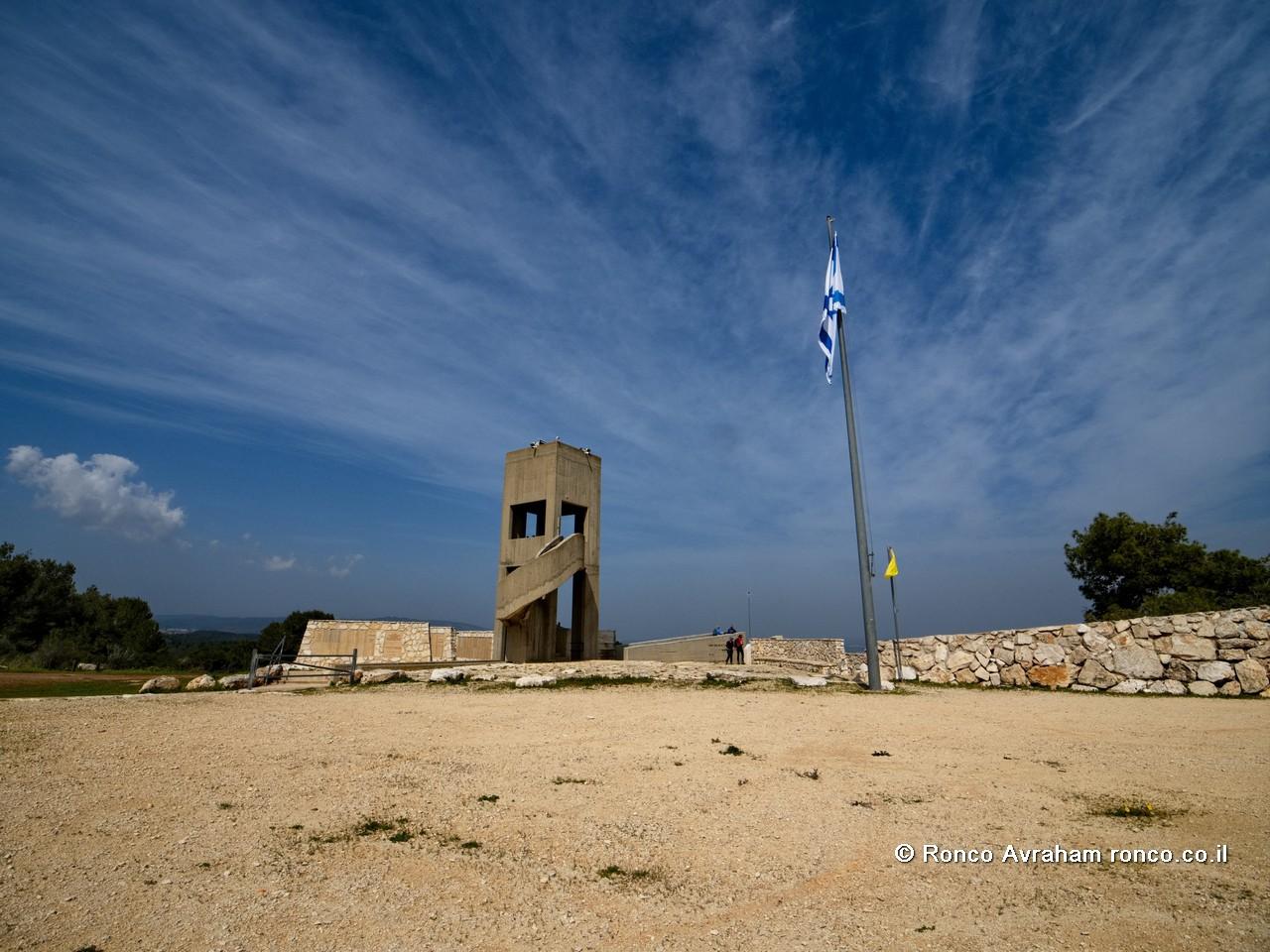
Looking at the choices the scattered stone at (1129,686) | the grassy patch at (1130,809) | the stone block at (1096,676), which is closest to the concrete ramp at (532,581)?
the stone block at (1096,676)

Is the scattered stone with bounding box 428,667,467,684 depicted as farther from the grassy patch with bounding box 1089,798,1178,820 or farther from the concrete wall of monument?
the grassy patch with bounding box 1089,798,1178,820

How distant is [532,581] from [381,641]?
845 cm

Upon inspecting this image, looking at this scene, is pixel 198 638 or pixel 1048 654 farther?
pixel 198 638

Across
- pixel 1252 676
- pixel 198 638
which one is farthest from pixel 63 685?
pixel 198 638

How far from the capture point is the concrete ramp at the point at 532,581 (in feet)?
70.8

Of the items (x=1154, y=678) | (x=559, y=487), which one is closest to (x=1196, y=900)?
(x=1154, y=678)

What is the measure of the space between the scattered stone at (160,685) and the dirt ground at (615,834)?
355 cm

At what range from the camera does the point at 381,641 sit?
2595 centimetres

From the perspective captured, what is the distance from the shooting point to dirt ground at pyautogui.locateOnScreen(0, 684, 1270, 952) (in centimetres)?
322

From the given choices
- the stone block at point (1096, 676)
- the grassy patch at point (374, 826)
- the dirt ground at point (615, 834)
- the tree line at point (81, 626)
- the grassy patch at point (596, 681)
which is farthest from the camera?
the tree line at point (81, 626)

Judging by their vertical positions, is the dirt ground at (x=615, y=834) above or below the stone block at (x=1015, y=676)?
below

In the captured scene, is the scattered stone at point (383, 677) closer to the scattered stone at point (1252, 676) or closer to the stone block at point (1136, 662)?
the stone block at point (1136, 662)

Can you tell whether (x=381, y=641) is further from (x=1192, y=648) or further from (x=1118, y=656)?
(x=1192, y=648)

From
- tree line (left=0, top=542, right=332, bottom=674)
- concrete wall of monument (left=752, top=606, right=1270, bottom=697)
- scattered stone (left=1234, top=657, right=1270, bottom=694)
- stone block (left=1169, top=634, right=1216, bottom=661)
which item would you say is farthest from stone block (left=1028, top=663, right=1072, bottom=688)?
tree line (left=0, top=542, right=332, bottom=674)
